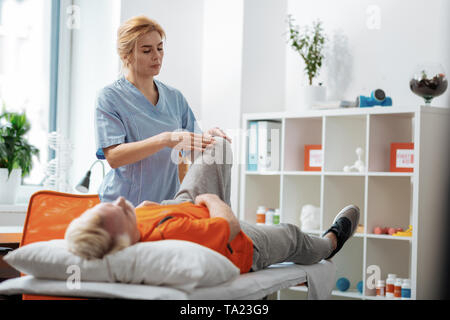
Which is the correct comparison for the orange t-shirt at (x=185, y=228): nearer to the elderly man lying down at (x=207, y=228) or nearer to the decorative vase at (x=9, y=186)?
the elderly man lying down at (x=207, y=228)

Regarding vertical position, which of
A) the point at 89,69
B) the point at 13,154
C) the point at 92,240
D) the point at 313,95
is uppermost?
the point at 89,69

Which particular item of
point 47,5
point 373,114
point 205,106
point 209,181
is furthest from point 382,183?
point 47,5

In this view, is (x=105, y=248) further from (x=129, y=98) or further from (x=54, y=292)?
(x=129, y=98)

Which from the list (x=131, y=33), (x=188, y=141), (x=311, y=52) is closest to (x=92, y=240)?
(x=188, y=141)

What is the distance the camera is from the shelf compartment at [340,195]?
10.1 ft

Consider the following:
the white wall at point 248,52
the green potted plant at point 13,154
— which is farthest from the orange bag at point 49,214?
the white wall at point 248,52

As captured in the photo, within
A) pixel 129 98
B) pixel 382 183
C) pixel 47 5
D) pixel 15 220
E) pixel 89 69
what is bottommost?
pixel 15 220

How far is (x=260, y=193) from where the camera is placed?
3443mm

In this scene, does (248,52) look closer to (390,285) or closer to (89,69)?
(89,69)

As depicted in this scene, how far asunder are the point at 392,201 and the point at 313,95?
2.43 ft

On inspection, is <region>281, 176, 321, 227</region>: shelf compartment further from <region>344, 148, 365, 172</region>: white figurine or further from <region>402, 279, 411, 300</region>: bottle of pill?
<region>402, 279, 411, 300</region>: bottle of pill

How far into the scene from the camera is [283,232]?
1.82 m

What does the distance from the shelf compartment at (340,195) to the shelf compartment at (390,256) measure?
6.6 inches

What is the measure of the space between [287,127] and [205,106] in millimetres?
634
